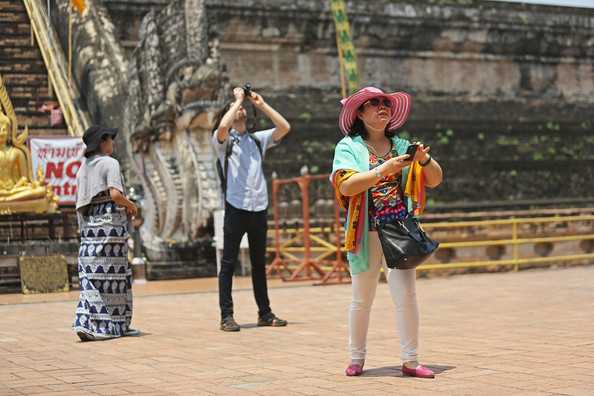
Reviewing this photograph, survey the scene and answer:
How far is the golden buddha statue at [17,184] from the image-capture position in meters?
12.8

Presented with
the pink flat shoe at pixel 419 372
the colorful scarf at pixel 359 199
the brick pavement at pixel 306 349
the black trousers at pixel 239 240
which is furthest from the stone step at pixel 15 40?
the pink flat shoe at pixel 419 372

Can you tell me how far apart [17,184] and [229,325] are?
5.64 m

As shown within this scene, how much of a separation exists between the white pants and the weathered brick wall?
11119 mm

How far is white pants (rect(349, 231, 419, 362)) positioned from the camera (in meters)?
5.74

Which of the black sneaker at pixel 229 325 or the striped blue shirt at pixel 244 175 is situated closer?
the black sneaker at pixel 229 325

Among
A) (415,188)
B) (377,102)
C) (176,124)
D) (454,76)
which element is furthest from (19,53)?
(415,188)

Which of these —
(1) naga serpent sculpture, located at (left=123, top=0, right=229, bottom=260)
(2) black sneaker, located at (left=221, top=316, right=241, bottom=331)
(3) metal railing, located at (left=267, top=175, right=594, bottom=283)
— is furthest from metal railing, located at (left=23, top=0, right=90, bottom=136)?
(2) black sneaker, located at (left=221, top=316, right=241, bottom=331)

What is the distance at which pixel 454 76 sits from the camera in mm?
22188

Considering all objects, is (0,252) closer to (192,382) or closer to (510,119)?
(192,382)

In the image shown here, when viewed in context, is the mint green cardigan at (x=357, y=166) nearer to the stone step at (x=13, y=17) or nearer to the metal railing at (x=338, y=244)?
the metal railing at (x=338, y=244)

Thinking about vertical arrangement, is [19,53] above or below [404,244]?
above

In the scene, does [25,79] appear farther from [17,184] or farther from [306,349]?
[306,349]

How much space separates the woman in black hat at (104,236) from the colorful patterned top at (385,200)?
2720 mm

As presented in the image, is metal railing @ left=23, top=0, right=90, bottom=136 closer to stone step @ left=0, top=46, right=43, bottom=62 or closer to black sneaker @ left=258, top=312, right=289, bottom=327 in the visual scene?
stone step @ left=0, top=46, right=43, bottom=62
